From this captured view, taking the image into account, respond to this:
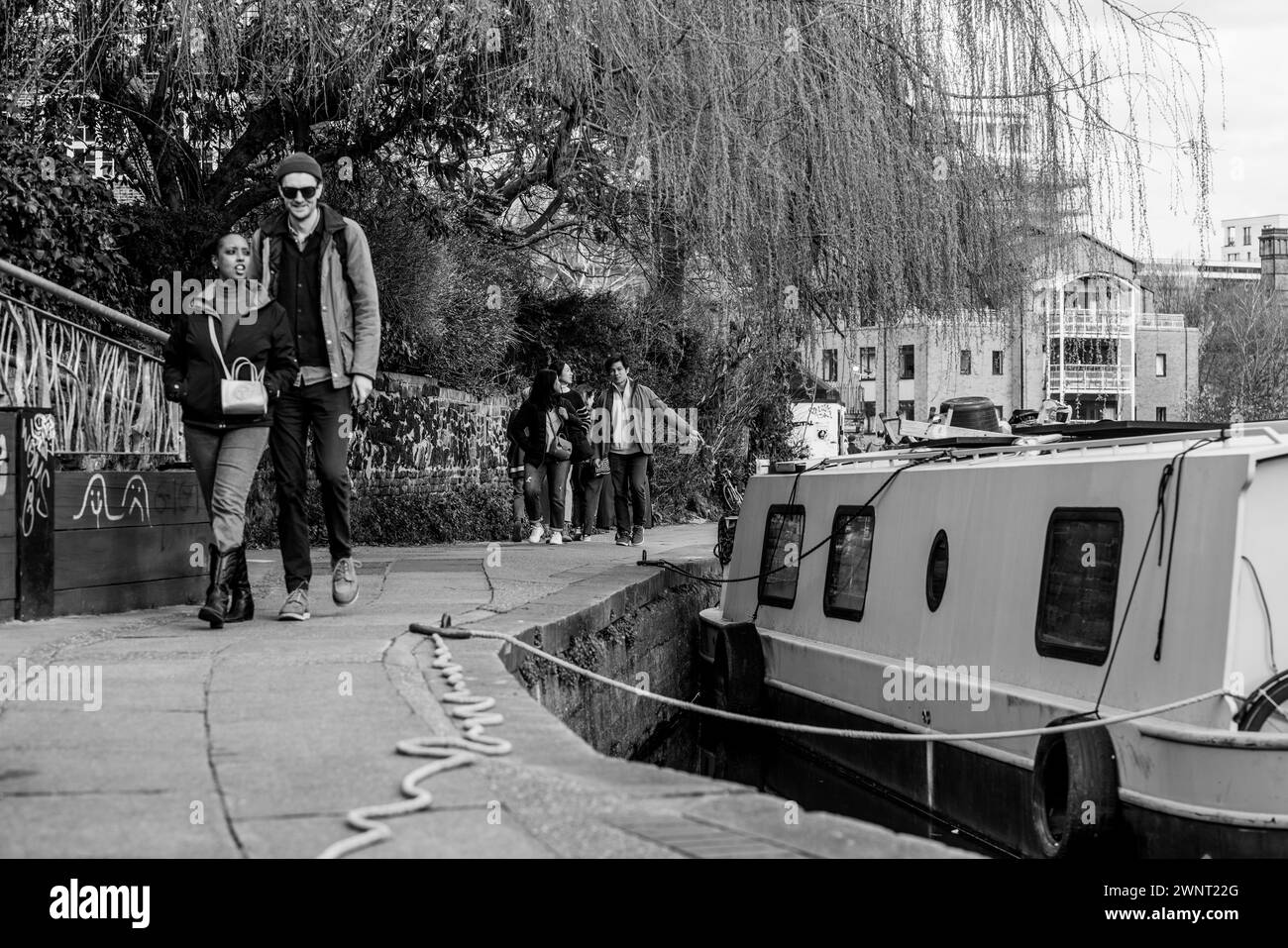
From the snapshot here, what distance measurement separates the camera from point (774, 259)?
1055 cm

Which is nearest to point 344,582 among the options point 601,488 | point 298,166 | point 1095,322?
point 298,166

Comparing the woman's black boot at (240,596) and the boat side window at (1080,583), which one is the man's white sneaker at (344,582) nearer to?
the woman's black boot at (240,596)

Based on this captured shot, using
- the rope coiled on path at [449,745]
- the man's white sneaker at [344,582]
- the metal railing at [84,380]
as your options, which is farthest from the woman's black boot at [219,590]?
the rope coiled on path at [449,745]

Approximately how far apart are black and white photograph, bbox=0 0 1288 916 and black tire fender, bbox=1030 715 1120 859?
0.02 metres

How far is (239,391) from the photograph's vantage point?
6.75m

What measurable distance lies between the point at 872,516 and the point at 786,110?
254cm

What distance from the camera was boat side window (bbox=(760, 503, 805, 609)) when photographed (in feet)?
34.6

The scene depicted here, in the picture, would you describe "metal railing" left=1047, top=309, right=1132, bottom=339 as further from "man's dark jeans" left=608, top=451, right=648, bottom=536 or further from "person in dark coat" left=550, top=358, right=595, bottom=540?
"person in dark coat" left=550, top=358, right=595, bottom=540

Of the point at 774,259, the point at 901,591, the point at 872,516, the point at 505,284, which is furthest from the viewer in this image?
the point at 505,284

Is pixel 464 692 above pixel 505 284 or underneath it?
underneath

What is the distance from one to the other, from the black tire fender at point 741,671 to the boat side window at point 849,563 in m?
0.99

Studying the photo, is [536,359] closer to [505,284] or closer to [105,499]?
[505,284]

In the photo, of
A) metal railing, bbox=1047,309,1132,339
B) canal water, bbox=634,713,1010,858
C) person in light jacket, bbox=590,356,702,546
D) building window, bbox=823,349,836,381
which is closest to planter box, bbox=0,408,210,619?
canal water, bbox=634,713,1010,858
